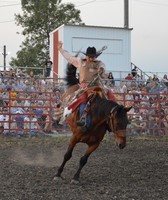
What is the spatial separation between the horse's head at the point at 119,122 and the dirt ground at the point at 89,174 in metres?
0.69

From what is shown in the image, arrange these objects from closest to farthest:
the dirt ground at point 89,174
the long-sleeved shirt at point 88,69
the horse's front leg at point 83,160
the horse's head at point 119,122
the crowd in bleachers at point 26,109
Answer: the dirt ground at point 89,174
the horse's head at point 119,122
the horse's front leg at point 83,160
the long-sleeved shirt at point 88,69
the crowd in bleachers at point 26,109

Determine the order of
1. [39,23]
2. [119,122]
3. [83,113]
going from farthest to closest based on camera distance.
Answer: [39,23] → [83,113] → [119,122]

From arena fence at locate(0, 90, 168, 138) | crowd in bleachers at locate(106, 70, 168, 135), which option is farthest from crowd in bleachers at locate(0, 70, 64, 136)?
crowd in bleachers at locate(106, 70, 168, 135)

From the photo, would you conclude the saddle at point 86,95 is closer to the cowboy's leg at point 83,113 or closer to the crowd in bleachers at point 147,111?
the cowboy's leg at point 83,113

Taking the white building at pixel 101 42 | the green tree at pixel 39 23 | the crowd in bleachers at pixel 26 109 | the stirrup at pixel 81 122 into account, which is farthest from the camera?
the green tree at pixel 39 23

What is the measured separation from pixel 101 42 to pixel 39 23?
57.0 feet

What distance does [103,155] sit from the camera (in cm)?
1036

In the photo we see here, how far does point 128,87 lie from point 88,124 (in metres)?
11.0

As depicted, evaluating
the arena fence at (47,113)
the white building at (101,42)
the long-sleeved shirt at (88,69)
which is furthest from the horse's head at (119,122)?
the white building at (101,42)

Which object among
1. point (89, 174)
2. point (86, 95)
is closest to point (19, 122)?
point (89, 174)

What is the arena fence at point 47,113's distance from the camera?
47.2 feet

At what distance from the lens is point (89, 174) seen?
24.6 feet

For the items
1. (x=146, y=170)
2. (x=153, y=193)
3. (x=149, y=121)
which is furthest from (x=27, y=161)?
(x=149, y=121)

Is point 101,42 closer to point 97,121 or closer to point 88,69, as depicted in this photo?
point 88,69
